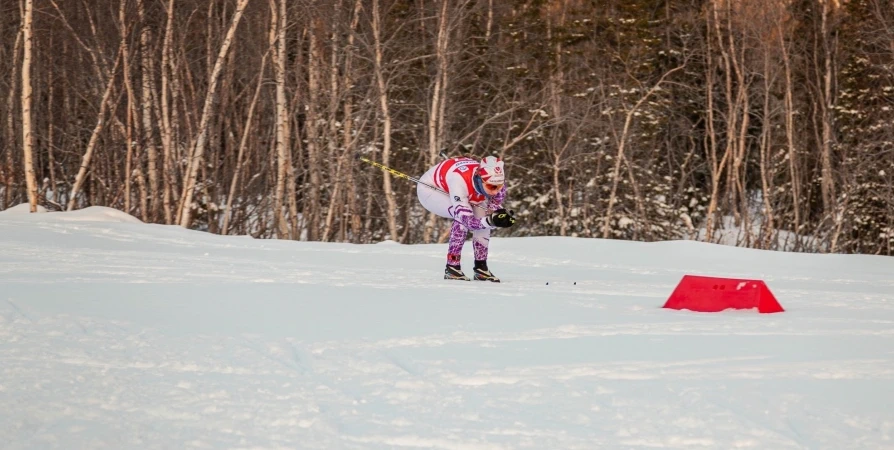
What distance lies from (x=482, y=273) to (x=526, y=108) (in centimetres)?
1594

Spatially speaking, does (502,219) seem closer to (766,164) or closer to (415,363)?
(415,363)

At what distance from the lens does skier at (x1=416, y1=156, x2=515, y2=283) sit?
10.4 metres

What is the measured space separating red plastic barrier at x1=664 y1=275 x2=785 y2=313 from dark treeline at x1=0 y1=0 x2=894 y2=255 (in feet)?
43.8

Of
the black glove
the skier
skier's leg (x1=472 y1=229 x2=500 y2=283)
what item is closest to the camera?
the black glove

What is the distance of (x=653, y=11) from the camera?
29.0 metres

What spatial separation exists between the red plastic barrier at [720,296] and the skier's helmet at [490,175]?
225 centimetres

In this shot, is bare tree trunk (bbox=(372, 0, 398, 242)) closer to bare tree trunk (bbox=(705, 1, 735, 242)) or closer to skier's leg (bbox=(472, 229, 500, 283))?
bare tree trunk (bbox=(705, 1, 735, 242))

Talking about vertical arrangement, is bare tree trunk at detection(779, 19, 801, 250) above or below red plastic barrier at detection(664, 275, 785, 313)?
above

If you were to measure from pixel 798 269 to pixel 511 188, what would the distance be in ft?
48.1

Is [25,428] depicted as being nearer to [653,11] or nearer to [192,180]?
[192,180]

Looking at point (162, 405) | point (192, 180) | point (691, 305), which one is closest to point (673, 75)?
point (192, 180)

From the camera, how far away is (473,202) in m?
10.6

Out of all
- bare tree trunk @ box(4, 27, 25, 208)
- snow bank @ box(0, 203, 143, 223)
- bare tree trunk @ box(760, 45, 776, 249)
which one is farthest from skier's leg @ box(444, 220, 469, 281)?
bare tree trunk @ box(4, 27, 25, 208)

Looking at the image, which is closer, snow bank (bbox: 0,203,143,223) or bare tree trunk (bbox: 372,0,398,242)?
snow bank (bbox: 0,203,143,223)
